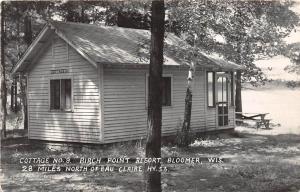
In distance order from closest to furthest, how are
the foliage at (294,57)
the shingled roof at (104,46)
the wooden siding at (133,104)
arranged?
the shingled roof at (104,46)
the wooden siding at (133,104)
the foliage at (294,57)

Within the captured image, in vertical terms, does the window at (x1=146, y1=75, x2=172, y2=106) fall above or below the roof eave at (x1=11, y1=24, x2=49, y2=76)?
below

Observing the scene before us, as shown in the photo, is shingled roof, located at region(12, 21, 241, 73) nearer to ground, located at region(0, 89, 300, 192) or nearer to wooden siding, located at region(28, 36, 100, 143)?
wooden siding, located at region(28, 36, 100, 143)

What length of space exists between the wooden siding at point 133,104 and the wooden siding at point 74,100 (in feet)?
1.55

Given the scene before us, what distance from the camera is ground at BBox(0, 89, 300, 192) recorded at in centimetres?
1117

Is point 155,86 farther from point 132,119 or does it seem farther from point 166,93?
point 166,93

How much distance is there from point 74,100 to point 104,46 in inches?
85.8

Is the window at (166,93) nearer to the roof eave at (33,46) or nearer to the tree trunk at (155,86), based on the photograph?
the roof eave at (33,46)

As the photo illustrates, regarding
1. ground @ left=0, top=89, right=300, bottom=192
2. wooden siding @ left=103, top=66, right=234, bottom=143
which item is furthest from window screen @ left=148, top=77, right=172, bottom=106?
ground @ left=0, top=89, right=300, bottom=192

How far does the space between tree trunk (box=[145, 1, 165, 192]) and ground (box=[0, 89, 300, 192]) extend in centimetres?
211

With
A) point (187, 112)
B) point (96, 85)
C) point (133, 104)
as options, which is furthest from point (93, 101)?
point (187, 112)

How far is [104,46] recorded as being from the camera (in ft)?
55.8

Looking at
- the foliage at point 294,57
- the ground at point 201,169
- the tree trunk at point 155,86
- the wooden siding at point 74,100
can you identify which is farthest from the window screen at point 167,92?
the tree trunk at point 155,86

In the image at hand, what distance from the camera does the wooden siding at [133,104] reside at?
1625cm

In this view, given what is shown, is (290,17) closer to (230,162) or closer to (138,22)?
(138,22)
